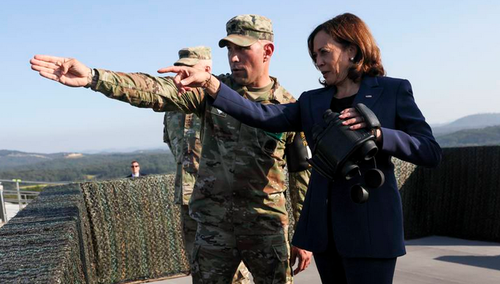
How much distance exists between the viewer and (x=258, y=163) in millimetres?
3477

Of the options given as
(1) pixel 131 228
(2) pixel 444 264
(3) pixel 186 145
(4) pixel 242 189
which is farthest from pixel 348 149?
(2) pixel 444 264

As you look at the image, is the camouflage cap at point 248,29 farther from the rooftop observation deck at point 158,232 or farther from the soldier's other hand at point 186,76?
the rooftop observation deck at point 158,232

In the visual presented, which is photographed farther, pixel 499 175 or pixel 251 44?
pixel 499 175

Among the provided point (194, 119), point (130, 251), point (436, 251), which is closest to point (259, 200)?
point (194, 119)

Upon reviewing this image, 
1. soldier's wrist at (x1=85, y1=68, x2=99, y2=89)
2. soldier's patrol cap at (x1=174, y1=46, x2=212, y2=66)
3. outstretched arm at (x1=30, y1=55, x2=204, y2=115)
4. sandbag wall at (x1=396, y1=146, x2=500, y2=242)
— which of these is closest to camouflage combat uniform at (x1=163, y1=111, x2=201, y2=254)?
soldier's patrol cap at (x1=174, y1=46, x2=212, y2=66)

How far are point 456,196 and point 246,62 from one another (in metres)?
7.54

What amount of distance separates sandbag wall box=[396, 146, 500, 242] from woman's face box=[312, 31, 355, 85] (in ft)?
23.5

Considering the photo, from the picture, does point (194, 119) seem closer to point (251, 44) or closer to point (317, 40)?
point (251, 44)

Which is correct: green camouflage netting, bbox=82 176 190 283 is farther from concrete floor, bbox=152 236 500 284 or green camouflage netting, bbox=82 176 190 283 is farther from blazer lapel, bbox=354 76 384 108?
blazer lapel, bbox=354 76 384 108

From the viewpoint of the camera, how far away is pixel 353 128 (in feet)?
8.04

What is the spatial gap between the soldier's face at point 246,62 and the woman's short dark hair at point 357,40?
2.19 feet

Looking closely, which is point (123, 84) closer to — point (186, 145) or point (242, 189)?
point (242, 189)

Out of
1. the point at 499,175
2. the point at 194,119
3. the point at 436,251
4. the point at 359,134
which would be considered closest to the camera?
the point at 359,134

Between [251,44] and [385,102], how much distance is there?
98 cm
